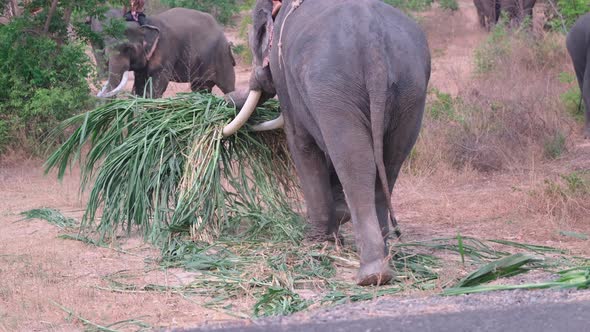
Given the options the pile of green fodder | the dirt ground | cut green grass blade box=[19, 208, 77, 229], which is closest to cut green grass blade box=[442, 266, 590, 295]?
the dirt ground

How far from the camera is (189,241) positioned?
289 inches

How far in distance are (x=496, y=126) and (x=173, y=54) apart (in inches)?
214

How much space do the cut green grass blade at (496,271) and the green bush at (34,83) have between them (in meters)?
6.69

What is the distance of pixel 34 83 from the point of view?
1148 cm

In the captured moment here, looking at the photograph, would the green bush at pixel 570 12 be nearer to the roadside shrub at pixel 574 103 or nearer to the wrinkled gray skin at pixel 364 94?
the roadside shrub at pixel 574 103

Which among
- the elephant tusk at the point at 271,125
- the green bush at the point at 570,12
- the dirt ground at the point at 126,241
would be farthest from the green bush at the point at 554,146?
the elephant tusk at the point at 271,125

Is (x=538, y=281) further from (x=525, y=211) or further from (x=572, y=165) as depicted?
(x=572, y=165)

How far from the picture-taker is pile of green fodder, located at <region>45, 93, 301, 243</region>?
24.8 feet

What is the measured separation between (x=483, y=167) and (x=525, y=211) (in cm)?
229

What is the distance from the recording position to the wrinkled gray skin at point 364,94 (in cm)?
599

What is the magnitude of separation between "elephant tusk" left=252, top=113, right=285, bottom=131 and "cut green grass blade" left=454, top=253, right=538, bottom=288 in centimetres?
230

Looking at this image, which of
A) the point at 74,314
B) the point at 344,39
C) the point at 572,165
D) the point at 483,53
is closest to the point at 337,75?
the point at 344,39

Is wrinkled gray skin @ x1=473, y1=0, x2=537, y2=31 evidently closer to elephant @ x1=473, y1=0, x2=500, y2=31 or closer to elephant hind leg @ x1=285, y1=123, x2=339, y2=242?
elephant @ x1=473, y1=0, x2=500, y2=31

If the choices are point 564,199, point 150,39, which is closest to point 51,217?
point 564,199
